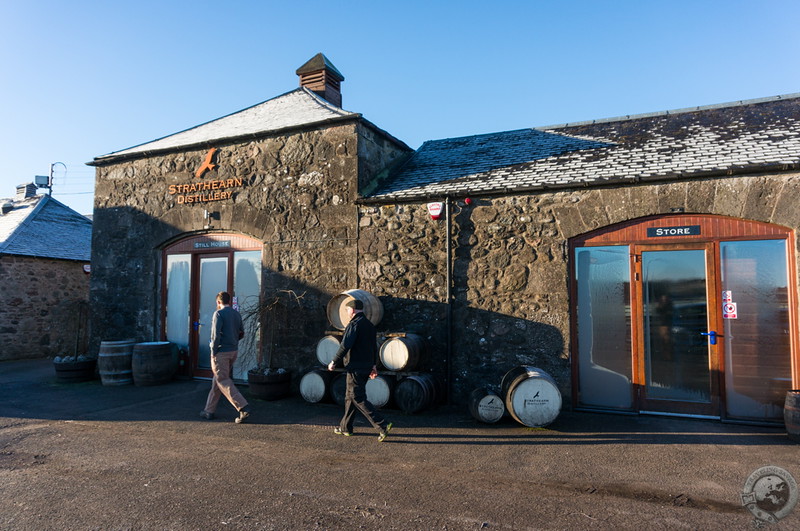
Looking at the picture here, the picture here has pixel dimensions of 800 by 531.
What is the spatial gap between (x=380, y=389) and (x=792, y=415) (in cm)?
506

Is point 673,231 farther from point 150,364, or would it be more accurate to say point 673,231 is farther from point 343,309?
point 150,364

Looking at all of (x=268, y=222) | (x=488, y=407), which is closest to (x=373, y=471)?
(x=488, y=407)

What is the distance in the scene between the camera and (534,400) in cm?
→ 619

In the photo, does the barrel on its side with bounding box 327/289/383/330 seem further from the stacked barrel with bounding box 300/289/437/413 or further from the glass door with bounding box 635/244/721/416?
the glass door with bounding box 635/244/721/416

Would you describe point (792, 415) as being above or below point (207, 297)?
below

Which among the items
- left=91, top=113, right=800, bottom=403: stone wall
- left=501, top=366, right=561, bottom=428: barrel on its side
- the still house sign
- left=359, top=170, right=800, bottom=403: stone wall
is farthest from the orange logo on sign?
left=501, top=366, right=561, bottom=428: barrel on its side

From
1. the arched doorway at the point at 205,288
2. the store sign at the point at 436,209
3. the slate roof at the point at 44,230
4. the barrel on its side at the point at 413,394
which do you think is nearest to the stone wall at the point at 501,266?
the store sign at the point at 436,209

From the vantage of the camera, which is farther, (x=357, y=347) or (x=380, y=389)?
(x=380, y=389)

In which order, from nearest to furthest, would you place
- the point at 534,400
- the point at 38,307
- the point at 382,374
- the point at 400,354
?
the point at 534,400 < the point at 400,354 < the point at 382,374 < the point at 38,307

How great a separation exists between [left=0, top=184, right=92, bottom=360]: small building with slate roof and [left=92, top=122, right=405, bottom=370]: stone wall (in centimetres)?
240

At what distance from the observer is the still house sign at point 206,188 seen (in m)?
9.69

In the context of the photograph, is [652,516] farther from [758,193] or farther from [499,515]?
[758,193]

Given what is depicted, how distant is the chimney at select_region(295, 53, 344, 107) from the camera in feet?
38.9

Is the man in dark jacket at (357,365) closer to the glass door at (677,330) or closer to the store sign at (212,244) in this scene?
the glass door at (677,330)
